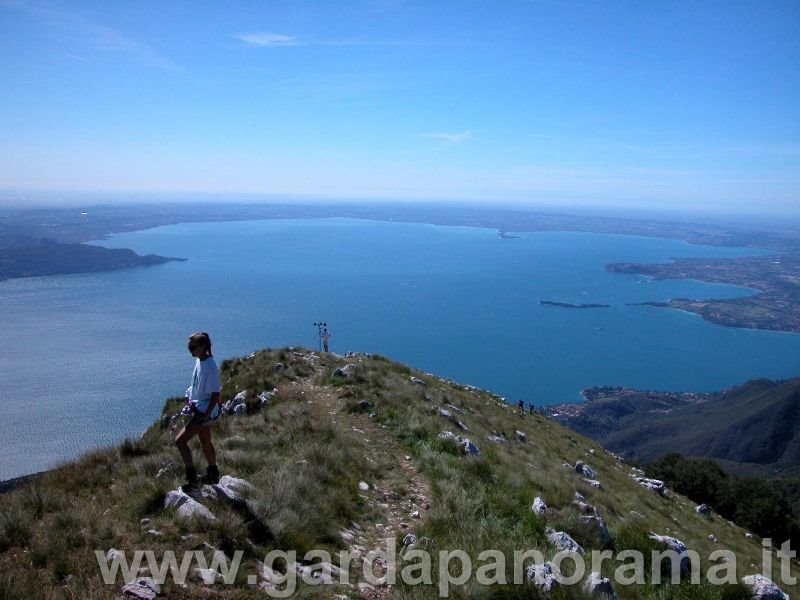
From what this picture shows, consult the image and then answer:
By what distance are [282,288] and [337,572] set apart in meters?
Result: 126

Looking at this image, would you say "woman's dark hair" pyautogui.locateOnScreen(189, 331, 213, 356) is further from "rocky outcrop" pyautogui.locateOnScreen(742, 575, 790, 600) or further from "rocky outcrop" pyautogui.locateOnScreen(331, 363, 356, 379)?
"rocky outcrop" pyautogui.locateOnScreen(331, 363, 356, 379)

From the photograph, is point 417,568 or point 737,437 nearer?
point 417,568

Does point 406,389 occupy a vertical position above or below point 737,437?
above

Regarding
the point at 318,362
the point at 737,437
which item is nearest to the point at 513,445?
the point at 318,362

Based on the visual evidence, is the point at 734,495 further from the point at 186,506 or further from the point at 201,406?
the point at 186,506

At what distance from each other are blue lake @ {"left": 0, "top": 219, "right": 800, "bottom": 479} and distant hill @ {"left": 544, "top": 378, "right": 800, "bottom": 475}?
28.3 ft

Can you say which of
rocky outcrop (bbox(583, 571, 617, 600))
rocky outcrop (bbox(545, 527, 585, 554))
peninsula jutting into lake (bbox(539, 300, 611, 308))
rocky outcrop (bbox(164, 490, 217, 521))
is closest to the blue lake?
peninsula jutting into lake (bbox(539, 300, 611, 308))

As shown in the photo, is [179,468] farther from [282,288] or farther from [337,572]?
[282,288]

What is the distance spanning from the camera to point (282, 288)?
126562 mm

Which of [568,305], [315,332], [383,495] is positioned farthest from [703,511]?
[568,305]

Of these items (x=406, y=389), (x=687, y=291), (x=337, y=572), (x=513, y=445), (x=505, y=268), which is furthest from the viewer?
(x=505, y=268)

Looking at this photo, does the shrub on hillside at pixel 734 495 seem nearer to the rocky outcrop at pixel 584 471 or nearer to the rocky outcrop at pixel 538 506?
the rocky outcrop at pixel 584 471

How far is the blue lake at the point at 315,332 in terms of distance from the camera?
54500 millimetres

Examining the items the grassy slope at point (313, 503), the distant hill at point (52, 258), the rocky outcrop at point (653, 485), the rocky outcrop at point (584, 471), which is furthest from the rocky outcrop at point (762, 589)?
the distant hill at point (52, 258)
